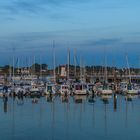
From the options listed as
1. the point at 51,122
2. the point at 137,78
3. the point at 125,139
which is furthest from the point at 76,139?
the point at 137,78

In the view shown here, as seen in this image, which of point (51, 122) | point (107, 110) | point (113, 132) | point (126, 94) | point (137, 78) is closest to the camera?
point (113, 132)

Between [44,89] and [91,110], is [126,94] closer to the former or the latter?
[44,89]

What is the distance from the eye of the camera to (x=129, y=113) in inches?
2168

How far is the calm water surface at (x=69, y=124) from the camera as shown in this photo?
124 ft

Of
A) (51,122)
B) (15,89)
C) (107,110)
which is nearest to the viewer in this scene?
(51,122)

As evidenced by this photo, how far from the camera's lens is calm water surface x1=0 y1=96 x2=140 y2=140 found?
37.8 metres

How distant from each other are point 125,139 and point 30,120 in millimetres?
14001

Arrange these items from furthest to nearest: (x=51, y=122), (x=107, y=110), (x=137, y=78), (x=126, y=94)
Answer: (x=137, y=78) < (x=126, y=94) < (x=107, y=110) < (x=51, y=122)

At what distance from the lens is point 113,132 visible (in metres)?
39.6

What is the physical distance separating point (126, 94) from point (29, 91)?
17.2m

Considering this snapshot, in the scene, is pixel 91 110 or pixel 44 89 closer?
pixel 91 110

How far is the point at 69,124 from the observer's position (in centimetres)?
4491

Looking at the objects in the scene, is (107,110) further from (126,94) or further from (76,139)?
(126,94)

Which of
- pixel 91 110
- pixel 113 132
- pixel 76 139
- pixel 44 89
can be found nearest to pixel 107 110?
pixel 91 110
